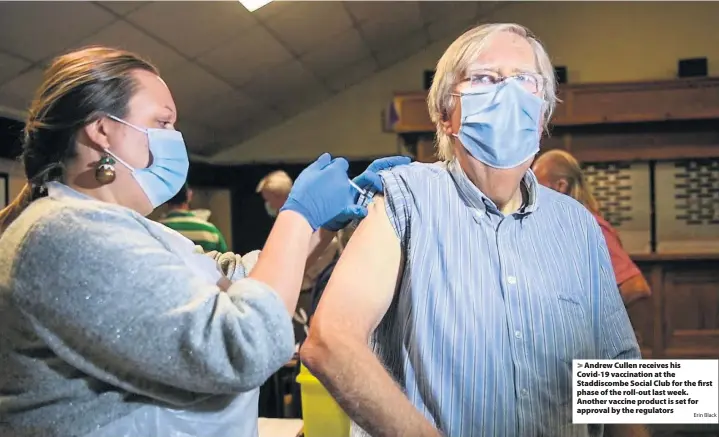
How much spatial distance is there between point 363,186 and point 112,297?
1.80ft

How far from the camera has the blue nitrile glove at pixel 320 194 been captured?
3.53 ft

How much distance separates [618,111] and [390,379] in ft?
12.4

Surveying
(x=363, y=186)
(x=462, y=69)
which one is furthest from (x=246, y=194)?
(x=462, y=69)

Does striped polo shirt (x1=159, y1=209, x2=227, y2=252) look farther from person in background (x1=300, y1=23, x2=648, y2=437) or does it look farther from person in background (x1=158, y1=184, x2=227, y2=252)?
person in background (x1=300, y1=23, x2=648, y2=437)

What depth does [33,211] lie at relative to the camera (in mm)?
857

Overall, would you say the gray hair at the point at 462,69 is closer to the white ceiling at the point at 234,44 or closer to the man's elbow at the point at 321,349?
the man's elbow at the point at 321,349

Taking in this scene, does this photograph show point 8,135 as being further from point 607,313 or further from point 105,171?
point 607,313

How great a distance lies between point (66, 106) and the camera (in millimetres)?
944

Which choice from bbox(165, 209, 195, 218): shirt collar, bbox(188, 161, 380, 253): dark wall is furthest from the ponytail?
bbox(188, 161, 380, 253): dark wall

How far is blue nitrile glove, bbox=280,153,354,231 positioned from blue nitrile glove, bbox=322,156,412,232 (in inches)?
0.7

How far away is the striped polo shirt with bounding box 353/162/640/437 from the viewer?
0.97 meters

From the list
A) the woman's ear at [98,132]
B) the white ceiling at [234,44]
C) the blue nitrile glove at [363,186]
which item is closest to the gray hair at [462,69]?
the blue nitrile glove at [363,186]

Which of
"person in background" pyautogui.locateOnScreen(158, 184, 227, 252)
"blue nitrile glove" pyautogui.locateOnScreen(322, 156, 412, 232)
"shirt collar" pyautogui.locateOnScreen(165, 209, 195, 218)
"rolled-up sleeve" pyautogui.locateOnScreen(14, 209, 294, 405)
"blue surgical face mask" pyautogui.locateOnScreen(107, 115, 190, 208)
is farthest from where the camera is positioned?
"shirt collar" pyautogui.locateOnScreen(165, 209, 195, 218)

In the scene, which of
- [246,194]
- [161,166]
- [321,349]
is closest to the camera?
[321,349]
